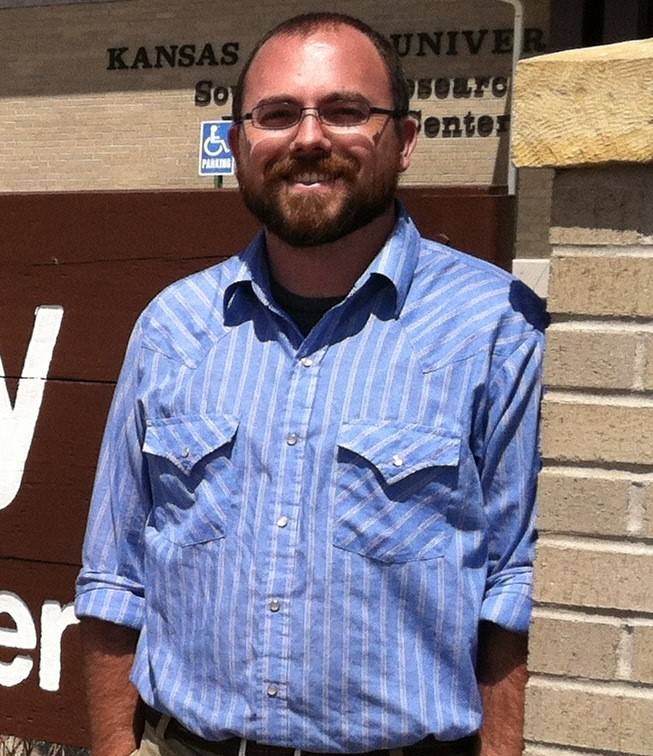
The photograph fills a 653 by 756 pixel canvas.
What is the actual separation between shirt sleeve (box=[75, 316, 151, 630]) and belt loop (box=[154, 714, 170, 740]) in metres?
0.17

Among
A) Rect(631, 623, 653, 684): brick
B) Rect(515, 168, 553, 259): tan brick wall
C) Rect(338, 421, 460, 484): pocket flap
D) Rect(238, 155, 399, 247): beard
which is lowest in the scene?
Rect(631, 623, 653, 684): brick

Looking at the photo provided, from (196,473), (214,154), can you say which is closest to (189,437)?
(196,473)

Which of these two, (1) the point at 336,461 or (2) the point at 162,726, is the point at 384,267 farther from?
(2) the point at 162,726

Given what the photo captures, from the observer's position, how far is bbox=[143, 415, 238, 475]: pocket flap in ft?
7.35

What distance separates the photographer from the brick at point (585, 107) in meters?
1.98

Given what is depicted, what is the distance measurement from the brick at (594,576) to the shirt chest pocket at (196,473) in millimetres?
489

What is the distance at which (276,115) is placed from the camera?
2262 mm

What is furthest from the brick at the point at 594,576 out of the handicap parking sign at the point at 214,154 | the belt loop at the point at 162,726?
the handicap parking sign at the point at 214,154

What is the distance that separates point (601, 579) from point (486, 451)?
25 cm


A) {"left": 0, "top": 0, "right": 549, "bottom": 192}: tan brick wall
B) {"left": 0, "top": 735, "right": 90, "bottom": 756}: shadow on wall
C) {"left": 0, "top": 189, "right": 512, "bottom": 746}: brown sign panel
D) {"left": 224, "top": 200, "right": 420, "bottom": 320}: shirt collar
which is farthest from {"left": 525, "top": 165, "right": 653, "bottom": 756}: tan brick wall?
{"left": 0, "top": 0, "right": 549, "bottom": 192}: tan brick wall

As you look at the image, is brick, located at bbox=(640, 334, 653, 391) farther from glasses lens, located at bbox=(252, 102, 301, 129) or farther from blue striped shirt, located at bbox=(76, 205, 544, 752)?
glasses lens, located at bbox=(252, 102, 301, 129)

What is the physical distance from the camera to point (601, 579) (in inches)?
81.1

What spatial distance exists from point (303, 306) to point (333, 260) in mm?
96

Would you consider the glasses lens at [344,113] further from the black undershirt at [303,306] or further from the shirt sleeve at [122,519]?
the shirt sleeve at [122,519]
